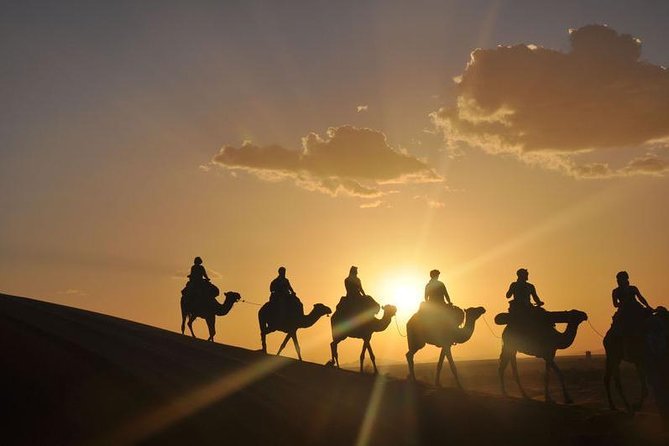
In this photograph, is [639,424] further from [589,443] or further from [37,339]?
[37,339]

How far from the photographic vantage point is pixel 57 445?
10070mm

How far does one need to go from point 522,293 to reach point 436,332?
109 inches

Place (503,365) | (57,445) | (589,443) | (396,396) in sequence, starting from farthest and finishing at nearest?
(503,365) < (396,396) < (589,443) < (57,445)

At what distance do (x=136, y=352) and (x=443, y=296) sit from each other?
31.1 feet

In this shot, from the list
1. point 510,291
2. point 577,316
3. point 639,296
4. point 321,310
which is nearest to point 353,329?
point 321,310

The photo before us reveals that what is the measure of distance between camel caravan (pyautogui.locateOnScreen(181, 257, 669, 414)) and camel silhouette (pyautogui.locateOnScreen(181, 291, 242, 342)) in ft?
0.12

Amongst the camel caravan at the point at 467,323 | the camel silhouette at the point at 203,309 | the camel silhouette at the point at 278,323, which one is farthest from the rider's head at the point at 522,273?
the camel silhouette at the point at 203,309

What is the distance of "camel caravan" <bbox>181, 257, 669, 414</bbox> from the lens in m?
Answer: 18.3

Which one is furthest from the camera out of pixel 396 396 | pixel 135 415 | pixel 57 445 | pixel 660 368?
pixel 396 396

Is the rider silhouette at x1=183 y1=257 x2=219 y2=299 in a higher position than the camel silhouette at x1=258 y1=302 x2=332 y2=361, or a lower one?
higher

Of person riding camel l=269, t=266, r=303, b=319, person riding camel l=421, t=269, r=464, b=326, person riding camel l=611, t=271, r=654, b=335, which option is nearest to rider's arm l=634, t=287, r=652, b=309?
person riding camel l=611, t=271, r=654, b=335

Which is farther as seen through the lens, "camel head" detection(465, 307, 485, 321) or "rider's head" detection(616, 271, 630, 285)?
"camel head" detection(465, 307, 485, 321)

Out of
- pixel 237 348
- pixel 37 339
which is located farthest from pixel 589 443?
Answer: pixel 237 348

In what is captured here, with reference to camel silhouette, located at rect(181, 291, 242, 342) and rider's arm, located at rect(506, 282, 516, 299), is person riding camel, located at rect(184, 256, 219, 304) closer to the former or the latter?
camel silhouette, located at rect(181, 291, 242, 342)
